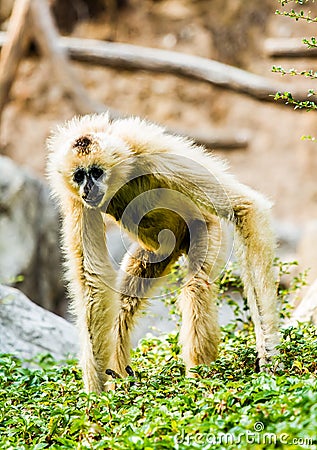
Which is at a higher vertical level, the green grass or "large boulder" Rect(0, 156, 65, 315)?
"large boulder" Rect(0, 156, 65, 315)

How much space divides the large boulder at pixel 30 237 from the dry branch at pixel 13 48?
1651 millimetres

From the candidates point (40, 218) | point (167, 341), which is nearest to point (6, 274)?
point (40, 218)

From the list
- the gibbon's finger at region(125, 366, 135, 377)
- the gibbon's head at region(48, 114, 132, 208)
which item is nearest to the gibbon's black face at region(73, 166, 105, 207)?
the gibbon's head at region(48, 114, 132, 208)

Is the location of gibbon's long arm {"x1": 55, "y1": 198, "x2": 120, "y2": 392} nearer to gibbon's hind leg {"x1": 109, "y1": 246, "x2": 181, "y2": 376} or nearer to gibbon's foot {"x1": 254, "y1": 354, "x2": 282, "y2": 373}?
gibbon's hind leg {"x1": 109, "y1": 246, "x2": 181, "y2": 376}

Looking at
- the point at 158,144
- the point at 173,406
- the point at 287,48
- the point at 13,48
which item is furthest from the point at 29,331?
the point at 287,48

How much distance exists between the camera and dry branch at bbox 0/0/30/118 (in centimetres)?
1320

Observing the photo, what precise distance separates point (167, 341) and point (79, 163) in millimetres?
1947

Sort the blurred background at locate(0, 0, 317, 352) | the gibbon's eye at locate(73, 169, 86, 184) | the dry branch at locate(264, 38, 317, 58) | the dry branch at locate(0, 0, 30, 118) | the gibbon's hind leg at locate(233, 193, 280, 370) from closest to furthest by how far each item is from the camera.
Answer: the gibbon's hind leg at locate(233, 193, 280, 370) → the gibbon's eye at locate(73, 169, 86, 184) → the dry branch at locate(0, 0, 30, 118) → the dry branch at locate(264, 38, 317, 58) → the blurred background at locate(0, 0, 317, 352)

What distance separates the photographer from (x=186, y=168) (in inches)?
222

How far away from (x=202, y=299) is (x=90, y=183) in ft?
4.43

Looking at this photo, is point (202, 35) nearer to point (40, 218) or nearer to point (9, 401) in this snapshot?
point (40, 218)

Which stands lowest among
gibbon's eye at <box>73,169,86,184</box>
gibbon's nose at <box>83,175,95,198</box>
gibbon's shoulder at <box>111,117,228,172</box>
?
gibbon's nose at <box>83,175,95,198</box>

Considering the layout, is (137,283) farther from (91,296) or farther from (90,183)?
(90,183)

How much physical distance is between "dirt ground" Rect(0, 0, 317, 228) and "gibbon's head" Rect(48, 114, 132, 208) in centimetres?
1208
